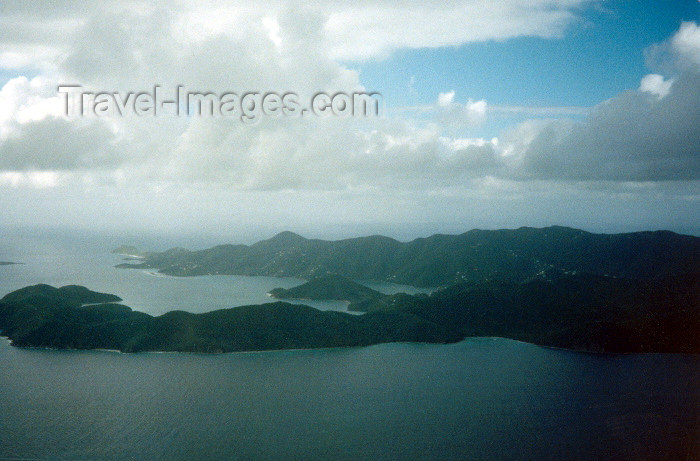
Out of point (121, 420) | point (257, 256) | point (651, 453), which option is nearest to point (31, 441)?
point (121, 420)

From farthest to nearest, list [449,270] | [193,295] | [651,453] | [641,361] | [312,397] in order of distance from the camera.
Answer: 1. [449,270]
2. [193,295]
3. [641,361]
4. [312,397]
5. [651,453]

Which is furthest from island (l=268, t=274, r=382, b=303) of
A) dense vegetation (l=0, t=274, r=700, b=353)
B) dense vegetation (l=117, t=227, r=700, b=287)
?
dense vegetation (l=117, t=227, r=700, b=287)

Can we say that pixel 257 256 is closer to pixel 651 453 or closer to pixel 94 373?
pixel 94 373

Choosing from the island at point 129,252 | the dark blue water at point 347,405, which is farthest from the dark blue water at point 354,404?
the island at point 129,252

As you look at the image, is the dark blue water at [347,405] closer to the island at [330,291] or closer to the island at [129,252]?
the island at [330,291]

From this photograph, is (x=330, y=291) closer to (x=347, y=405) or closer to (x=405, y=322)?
(x=405, y=322)

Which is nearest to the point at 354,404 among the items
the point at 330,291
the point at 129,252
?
the point at 330,291
